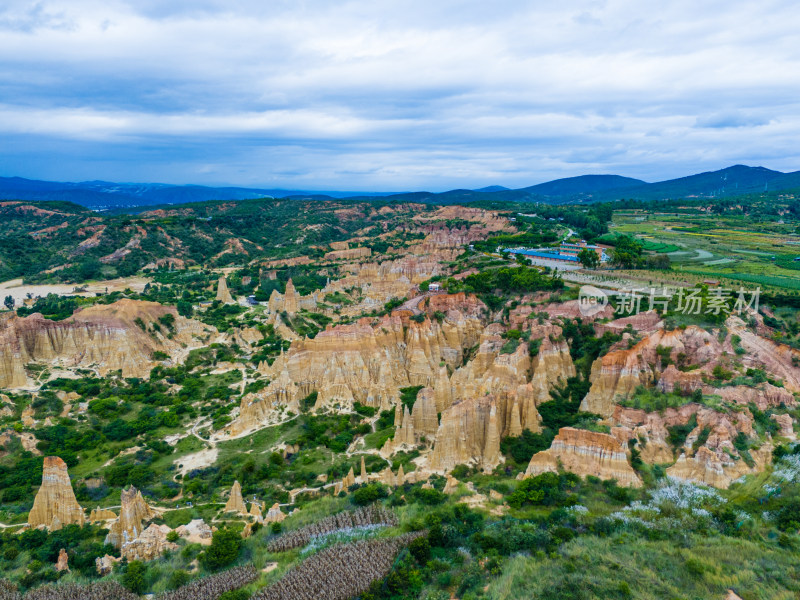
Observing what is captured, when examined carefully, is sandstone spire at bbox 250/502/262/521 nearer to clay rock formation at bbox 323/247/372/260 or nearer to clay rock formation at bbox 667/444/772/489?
clay rock formation at bbox 667/444/772/489

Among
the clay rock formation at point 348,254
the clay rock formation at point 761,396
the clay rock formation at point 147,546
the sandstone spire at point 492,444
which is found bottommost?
the clay rock formation at point 147,546

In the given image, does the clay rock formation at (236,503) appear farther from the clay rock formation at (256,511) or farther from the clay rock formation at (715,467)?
the clay rock formation at (715,467)

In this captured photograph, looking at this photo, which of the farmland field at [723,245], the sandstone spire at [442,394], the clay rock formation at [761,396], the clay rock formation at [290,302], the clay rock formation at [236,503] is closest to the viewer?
the clay rock formation at [236,503]

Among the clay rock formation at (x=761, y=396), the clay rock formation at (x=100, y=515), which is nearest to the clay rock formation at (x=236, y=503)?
the clay rock formation at (x=100, y=515)

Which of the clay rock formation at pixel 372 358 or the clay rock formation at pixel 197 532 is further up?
the clay rock formation at pixel 372 358

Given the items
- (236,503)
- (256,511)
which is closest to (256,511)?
(256,511)

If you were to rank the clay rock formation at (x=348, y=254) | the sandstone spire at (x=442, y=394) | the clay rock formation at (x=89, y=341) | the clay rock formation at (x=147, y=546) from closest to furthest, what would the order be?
1. the clay rock formation at (x=147, y=546)
2. the sandstone spire at (x=442, y=394)
3. the clay rock formation at (x=89, y=341)
4. the clay rock formation at (x=348, y=254)

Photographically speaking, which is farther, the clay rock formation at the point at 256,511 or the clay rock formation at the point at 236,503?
the clay rock formation at the point at 236,503
